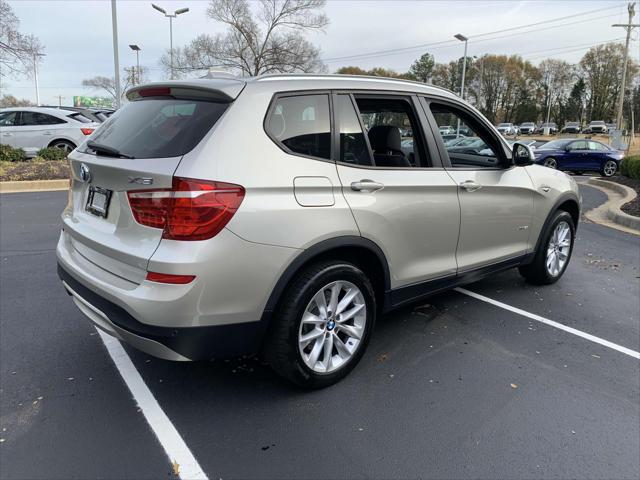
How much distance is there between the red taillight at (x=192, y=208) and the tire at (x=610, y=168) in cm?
2174

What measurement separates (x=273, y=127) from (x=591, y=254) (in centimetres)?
568

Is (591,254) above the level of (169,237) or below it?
below

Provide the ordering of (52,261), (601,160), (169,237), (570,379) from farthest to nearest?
(601,160)
(52,261)
(570,379)
(169,237)

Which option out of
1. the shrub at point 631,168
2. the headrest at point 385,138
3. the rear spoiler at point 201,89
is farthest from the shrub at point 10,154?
the shrub at point 631,168

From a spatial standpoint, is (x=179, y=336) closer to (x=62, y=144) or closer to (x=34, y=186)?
(x=34, y=186)

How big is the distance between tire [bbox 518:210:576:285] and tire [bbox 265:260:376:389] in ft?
7.96

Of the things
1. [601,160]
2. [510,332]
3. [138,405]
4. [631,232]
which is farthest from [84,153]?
[601,160]

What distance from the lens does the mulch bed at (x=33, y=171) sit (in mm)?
11759

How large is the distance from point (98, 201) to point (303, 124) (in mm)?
1257

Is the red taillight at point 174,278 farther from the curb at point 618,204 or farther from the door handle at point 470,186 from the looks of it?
the curb at point 618,204

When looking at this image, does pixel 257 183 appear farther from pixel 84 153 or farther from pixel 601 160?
pixel 601 160

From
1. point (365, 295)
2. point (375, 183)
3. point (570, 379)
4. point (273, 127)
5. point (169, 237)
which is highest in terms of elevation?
point (273, 127)

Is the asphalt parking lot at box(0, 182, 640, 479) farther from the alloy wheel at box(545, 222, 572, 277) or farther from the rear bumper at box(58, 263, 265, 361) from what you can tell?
the alloy wheel at box(545, 222, 572, 277)

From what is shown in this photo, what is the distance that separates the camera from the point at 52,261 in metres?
5.61
